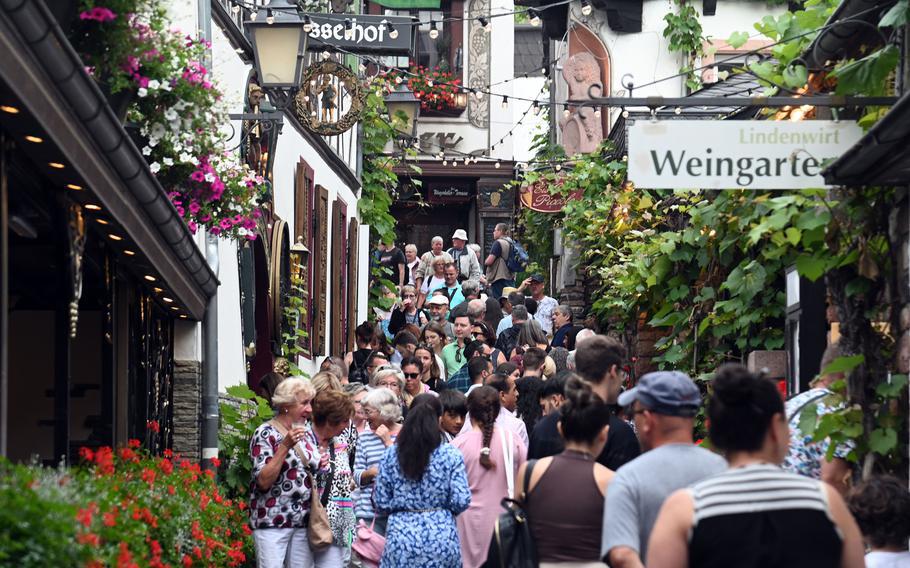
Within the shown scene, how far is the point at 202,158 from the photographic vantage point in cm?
1116

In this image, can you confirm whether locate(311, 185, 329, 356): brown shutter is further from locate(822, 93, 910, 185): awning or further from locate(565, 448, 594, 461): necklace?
locate(565, 448, 594, 461): necklace

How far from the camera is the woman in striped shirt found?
5.19 m

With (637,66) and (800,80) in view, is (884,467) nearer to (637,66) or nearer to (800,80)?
(800,80)

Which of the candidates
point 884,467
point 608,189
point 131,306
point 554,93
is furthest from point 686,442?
point 554,93

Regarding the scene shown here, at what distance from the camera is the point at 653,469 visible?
635 cm

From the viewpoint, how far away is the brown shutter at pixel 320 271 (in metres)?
21.8

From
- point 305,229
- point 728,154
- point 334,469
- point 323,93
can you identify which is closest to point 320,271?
point 305,229

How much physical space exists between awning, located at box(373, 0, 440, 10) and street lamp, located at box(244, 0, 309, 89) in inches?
402

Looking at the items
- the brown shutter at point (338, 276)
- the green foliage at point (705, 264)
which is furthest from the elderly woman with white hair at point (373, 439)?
the brown shutter at point (338, 276)

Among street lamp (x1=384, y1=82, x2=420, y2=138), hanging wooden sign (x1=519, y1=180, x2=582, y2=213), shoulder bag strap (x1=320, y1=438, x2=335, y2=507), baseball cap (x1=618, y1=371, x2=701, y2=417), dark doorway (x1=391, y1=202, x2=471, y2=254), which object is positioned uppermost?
street lamp (x1=384, y1=82, x2=420, y2=138)

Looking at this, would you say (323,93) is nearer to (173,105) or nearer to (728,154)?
(173,105)

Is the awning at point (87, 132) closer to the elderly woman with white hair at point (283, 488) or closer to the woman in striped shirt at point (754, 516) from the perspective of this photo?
the elderly woman with white hair at point (283, 488)

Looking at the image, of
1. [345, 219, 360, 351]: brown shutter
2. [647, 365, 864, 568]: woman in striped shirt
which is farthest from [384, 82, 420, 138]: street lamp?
[647, 365, 864, 568]: woman in striped shirt

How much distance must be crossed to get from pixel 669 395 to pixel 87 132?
287 centimetres
